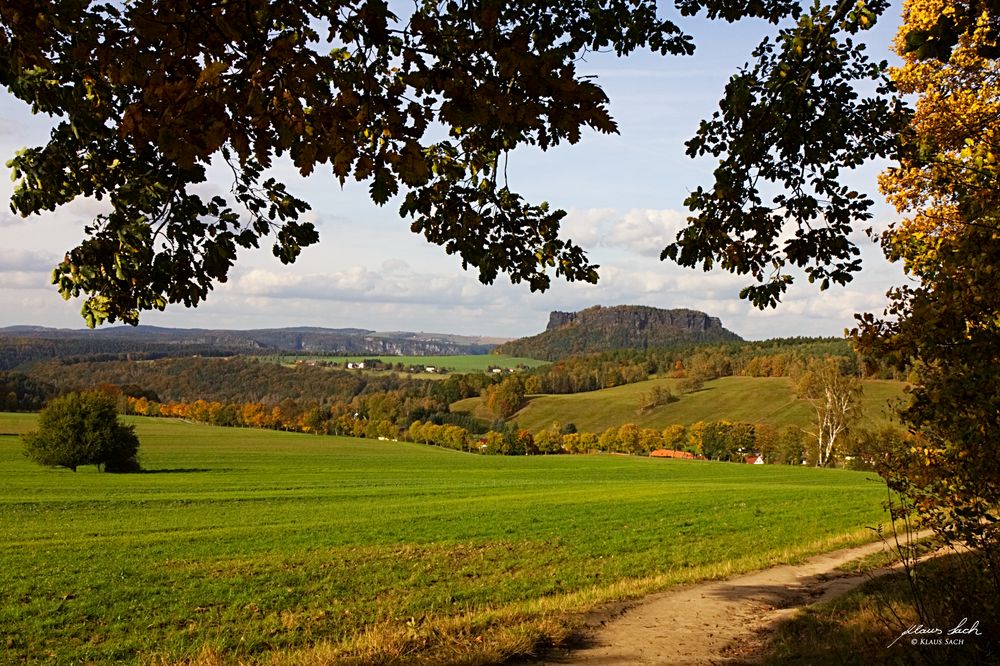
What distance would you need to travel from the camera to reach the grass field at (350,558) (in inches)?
375

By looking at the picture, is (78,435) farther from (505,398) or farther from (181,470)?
(505,398)

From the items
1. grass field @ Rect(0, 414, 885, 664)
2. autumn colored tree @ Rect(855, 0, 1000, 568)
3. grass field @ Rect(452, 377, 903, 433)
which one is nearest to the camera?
autumn colored tree @ Rect(855, 0, 1000, 568)

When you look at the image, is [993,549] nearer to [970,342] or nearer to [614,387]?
[970,342]

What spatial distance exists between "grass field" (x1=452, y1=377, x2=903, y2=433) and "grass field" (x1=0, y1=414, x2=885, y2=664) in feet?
255

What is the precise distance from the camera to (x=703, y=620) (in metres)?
9.24

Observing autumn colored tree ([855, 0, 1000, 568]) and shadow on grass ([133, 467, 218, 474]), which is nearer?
autumn colored tree ([855, 0, 1000, 568])

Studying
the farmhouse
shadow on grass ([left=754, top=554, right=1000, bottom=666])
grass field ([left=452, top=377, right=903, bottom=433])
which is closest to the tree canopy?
shadow on grass ([left=754, top=554, right=1000, bottom=666])

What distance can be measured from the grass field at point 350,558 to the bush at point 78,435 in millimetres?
5222

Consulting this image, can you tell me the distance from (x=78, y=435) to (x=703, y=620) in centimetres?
5393

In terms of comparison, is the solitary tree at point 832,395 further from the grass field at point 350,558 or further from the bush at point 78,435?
the bush at point 78,435

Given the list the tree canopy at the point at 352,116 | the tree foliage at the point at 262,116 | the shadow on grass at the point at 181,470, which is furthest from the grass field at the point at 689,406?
the tree foliage at the point at 262,116

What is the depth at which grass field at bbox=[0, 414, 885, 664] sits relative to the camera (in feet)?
31.2

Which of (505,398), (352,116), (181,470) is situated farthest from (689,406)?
(352,116)

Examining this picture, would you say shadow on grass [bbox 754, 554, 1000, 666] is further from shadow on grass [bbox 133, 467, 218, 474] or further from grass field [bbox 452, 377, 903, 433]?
grass field [bbox 452, 377, 903, 433]
